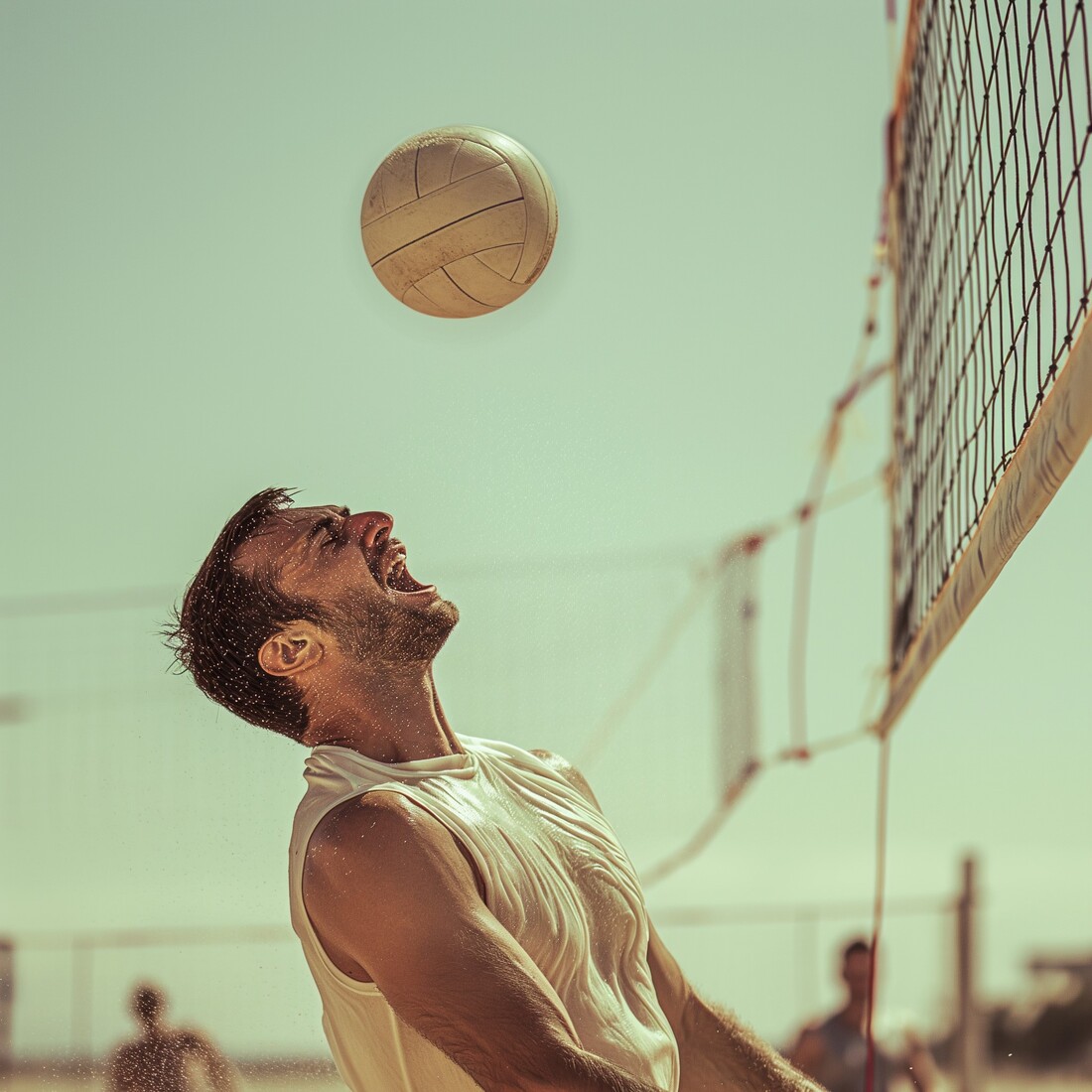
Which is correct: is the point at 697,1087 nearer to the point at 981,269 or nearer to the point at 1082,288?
the point at 1082,288

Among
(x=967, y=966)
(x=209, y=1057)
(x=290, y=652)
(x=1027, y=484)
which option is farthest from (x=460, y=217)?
(x=967, y=966)

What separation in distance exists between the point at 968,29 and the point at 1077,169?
4.89ft

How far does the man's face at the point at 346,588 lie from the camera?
3.67 metres

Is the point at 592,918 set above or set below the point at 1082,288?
below

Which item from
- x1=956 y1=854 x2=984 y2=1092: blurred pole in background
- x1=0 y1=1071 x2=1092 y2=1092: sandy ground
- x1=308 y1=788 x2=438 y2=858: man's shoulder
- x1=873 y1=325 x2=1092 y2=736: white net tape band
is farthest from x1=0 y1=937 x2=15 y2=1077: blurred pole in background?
x1=308 y1=788 x2=438 y2=858: man's shoulder

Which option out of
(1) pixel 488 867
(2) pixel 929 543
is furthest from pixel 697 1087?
(2) pixel 929 543

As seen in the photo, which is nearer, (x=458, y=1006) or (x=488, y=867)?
(x=458, y=1006)

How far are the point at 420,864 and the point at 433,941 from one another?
14 cm

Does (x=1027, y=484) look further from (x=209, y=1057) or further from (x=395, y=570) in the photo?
(x=209, y=1057)


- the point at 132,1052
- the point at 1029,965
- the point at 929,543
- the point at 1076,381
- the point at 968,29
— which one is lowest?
the point at 1029,965

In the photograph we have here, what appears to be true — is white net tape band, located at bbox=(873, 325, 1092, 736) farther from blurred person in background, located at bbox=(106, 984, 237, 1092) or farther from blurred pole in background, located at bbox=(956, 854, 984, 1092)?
blurred person in background, located at bbox=(106, 984, 237, 1092)

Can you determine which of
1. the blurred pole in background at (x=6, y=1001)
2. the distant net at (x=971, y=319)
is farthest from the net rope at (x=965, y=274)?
the blurred pole in background at (x=6, y=1001)

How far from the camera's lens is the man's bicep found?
292 centimetres

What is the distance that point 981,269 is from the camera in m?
5.40
